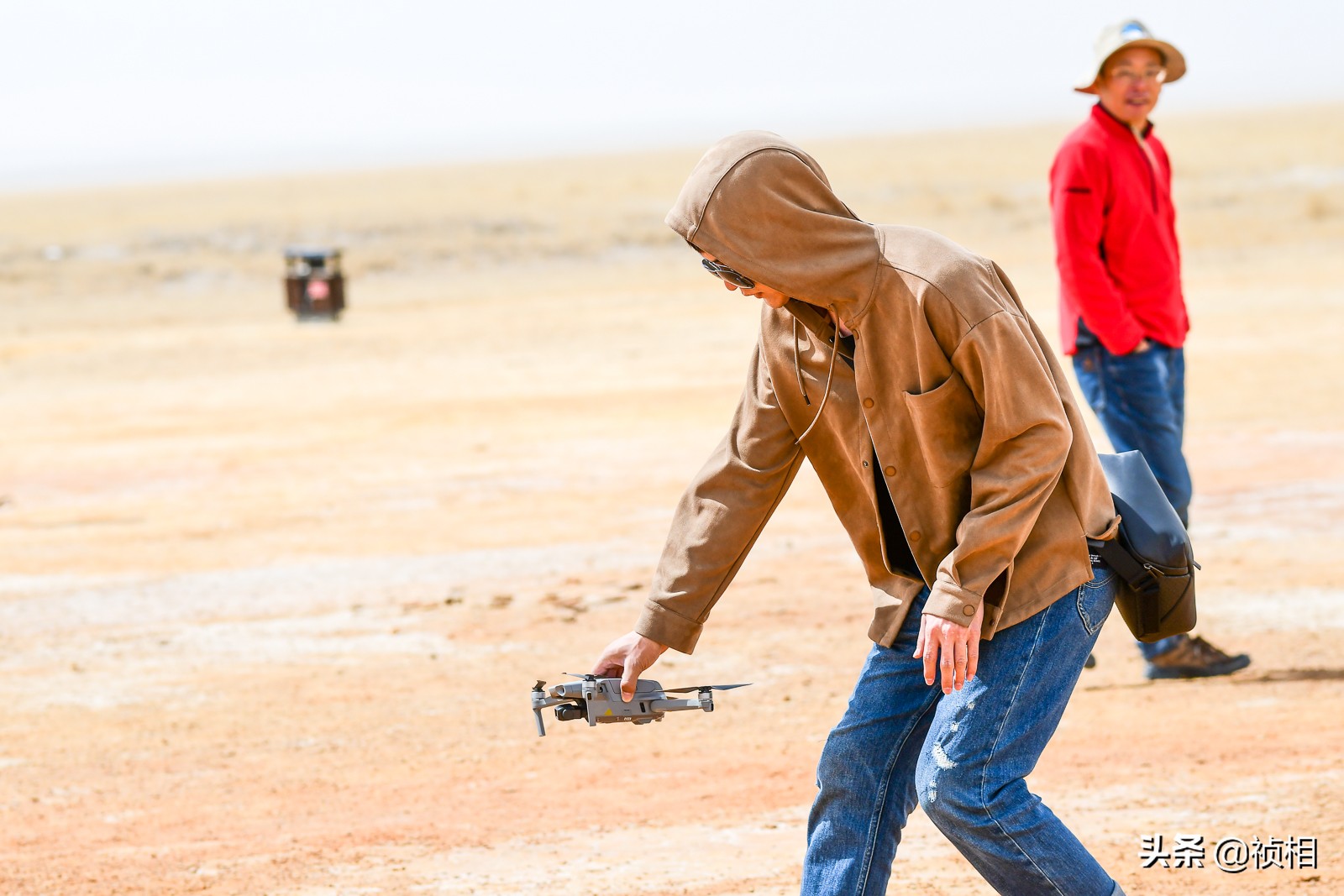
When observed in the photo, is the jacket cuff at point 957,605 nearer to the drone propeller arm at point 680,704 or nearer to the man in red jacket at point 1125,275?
the drone propeller arm at point 680,704

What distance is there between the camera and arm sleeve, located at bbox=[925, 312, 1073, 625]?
2.80 metres

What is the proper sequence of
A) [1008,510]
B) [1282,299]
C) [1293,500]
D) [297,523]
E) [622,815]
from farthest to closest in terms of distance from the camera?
[1282,299] → [297,523] → [1293,500] → [622,815] → [1008,510]

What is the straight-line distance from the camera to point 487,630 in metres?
7.22

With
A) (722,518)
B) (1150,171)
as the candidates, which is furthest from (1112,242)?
(722,518)

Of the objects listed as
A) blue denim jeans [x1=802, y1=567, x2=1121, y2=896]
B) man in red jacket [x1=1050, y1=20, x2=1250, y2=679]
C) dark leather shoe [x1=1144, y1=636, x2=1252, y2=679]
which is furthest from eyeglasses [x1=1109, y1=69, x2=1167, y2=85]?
blue denim jeans [x1=802, y1=567, x2=1121, y2=896]

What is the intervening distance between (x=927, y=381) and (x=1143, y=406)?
3110 millimetres

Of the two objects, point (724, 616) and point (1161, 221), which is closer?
point (1161, 221)

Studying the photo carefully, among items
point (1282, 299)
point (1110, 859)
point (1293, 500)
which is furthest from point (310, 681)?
point (1282, 299)

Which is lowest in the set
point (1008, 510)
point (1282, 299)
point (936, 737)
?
point (1282, 299)

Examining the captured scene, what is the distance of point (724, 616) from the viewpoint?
7.26m

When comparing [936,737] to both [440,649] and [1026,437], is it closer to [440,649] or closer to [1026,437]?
[1026,437]

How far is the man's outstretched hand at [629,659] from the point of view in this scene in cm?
331

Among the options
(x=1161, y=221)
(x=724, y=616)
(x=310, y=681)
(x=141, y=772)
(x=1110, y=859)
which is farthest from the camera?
(x=724, y=616)

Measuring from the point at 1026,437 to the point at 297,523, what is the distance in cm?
756
